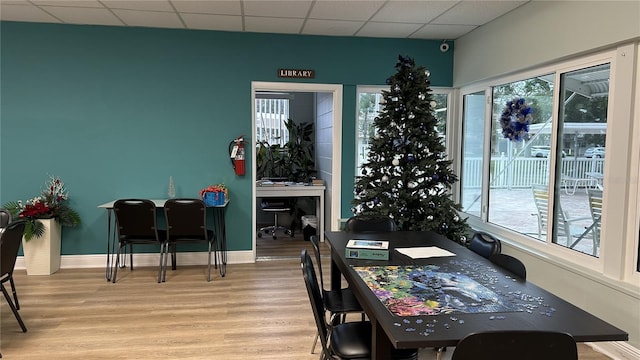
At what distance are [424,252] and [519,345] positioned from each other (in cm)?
128

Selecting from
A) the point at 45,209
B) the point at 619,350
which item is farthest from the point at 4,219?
the point at 619,350

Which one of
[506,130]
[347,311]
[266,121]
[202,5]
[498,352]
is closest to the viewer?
[498,352]

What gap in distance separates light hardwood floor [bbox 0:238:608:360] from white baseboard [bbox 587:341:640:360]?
6cm

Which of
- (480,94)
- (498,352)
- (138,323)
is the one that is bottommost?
(138,323)

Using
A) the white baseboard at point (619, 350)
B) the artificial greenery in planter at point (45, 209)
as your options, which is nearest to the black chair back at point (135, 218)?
the artificial greenery in planter at point (45, 209)

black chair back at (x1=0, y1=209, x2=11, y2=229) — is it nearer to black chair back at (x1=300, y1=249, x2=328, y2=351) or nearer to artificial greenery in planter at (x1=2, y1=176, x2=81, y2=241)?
artificial greenery in planter at (x1=2, y1=176, x2=81, y2=241)

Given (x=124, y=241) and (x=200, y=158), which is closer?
(x=124, y=241)

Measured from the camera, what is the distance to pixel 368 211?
432 cm

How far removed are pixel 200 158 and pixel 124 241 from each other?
128 centimetres

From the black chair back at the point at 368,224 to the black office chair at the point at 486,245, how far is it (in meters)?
0.74

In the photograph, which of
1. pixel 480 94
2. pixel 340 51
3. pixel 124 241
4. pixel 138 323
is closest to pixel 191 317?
pixel 138 323

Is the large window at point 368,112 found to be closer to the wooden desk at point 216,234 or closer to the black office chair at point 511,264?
the wooden desk at point 216,234

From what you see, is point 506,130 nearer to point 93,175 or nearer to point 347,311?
point 347,311

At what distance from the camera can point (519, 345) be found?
4.61 feet
